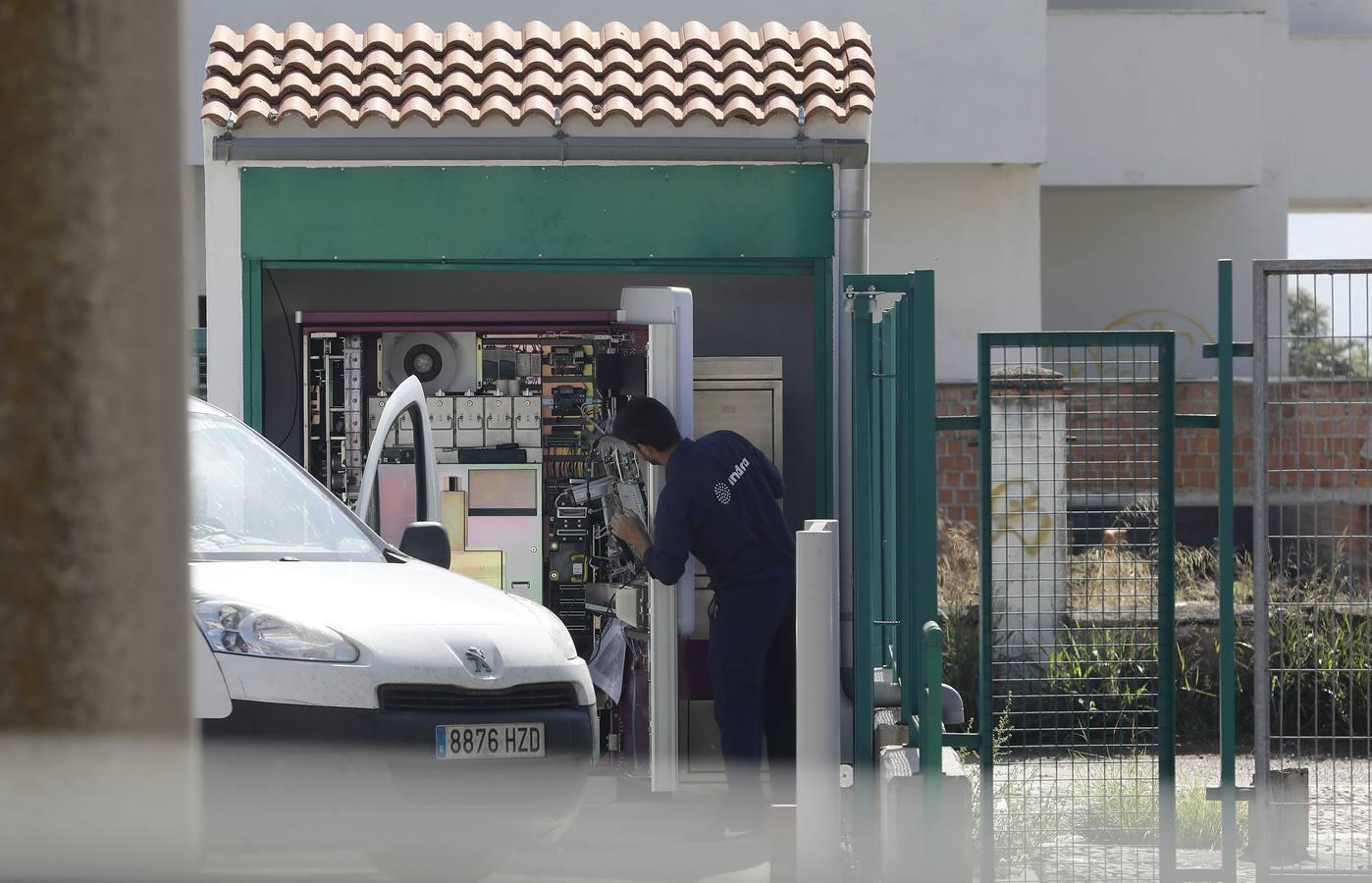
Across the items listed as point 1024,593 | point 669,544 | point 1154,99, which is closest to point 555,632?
point 669,544

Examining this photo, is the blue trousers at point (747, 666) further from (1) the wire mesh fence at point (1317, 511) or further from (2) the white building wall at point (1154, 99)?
(2) the white building wall at point (1154, 99)

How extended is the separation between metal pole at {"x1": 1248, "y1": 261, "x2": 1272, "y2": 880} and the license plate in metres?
2.41

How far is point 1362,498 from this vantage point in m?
5.75

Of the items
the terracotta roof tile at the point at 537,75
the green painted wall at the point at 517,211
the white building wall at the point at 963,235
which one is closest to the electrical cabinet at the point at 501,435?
the green painted wall at the point at 517,211

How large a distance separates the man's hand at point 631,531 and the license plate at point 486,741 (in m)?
1.80

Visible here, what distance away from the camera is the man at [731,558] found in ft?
23.5

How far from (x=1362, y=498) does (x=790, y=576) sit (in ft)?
8.06

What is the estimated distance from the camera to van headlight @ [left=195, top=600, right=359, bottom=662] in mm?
5223

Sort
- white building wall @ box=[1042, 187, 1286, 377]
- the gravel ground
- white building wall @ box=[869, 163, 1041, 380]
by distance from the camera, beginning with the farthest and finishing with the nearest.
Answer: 1. white building wall @ box=[1042, 187, 1286, 377]
2. white building wall @ box=[869, 163, 1041, 380]
3. the gravel ground

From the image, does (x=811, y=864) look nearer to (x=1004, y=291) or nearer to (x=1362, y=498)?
(x=1362, y=498)

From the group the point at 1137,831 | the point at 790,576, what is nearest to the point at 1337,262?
the point at 1137,831

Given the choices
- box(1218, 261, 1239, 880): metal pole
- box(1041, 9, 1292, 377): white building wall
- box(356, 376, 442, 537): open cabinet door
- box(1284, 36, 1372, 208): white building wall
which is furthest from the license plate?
box(1284, 36, 1372, 208): white building wall

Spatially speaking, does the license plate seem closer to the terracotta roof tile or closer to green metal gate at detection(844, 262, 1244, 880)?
green metal gate at detection(844, 262, 1244, 880)

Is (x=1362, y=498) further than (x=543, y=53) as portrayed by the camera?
No
